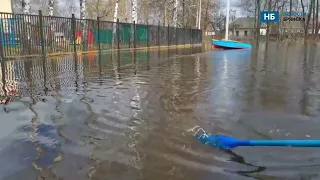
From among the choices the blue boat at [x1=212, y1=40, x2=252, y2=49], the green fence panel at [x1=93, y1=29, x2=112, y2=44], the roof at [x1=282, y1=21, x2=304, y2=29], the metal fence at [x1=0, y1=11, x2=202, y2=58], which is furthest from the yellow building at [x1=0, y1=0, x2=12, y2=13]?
the roof at [x1=282, y1=21, x2=304, y2=29]

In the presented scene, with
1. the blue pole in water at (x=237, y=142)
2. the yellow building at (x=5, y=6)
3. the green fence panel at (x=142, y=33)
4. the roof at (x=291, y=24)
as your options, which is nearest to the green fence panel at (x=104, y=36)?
the green fence panel at (x=142, y=33)

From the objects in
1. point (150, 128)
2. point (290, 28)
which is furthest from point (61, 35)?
point (290, 28)

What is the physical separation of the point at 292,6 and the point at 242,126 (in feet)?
235

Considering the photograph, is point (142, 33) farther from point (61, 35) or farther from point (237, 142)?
point (237, 142)

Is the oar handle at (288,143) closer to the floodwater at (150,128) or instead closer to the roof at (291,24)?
the floodwater at (150,128)

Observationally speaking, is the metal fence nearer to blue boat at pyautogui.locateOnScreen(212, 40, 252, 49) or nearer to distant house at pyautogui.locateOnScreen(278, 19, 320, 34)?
blue boat at pyautogui.locateOnScreen(212, 40, 252, 49)

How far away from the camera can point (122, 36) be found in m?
25.0

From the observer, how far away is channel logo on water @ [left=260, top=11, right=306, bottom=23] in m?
64.6

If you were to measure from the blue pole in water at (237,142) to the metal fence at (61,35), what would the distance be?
40.6 feet

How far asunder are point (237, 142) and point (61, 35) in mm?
15743

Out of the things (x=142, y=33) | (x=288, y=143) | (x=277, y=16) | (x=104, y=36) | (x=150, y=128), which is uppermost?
(x=277, y=16)

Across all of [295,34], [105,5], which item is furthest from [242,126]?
[295,34]

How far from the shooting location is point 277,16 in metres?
68.2

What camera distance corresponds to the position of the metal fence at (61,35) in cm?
1550
